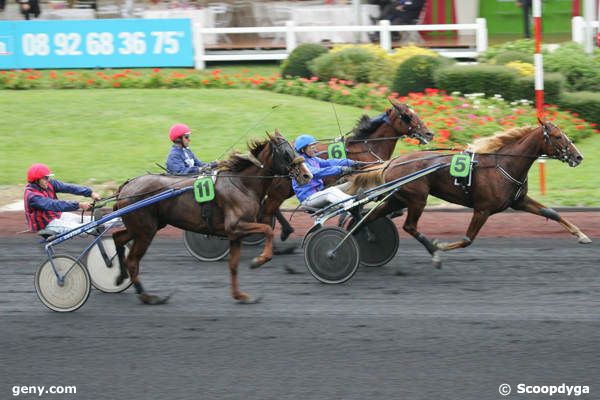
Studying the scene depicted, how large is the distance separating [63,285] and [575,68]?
11885 mm

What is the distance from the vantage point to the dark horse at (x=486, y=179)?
934 cm

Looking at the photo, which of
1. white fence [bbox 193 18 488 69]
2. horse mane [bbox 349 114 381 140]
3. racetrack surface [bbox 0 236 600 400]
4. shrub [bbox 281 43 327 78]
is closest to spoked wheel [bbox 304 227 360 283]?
racetrack surface [bbox 0 236 600 400]

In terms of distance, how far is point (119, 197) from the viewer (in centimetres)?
865

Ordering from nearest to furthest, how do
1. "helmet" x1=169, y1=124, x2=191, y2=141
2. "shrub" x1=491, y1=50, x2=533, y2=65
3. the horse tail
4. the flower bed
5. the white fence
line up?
1. the horse tail
2. "helmet" x1=169, y1=124, x2=191, y2=141
3. the flower bed
4. "shrub" x1=491, y1=50, x2=533, y2=65
5. the white fence

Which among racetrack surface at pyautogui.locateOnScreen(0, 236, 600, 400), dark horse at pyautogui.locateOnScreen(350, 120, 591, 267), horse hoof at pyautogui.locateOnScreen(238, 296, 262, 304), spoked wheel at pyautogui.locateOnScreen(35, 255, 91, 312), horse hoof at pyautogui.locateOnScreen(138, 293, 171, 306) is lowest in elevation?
racetrack surface at pyautogui.locateOnScreen(0, 236, 600, 400)

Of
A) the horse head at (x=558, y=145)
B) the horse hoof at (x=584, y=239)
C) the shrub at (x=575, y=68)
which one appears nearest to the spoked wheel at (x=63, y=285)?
the horse head at (x=558, y=145)

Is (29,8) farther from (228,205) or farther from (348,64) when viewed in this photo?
(228,205)

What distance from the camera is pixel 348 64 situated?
1773cm

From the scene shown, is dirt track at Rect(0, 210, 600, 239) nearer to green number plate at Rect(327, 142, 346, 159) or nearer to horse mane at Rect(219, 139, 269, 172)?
green number plate at Rect(327, 142, 346, 159)

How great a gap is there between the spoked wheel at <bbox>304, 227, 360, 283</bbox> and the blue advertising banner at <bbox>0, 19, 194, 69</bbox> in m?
11.6

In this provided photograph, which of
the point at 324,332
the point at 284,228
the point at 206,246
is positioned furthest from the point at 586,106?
the point at 324,332

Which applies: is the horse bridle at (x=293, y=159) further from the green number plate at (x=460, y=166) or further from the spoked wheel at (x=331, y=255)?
the green number plate at (x=460, y=166)

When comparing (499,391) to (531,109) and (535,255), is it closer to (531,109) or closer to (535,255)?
(535,255)

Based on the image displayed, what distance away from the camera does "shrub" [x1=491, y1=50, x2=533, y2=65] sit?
695 inches
